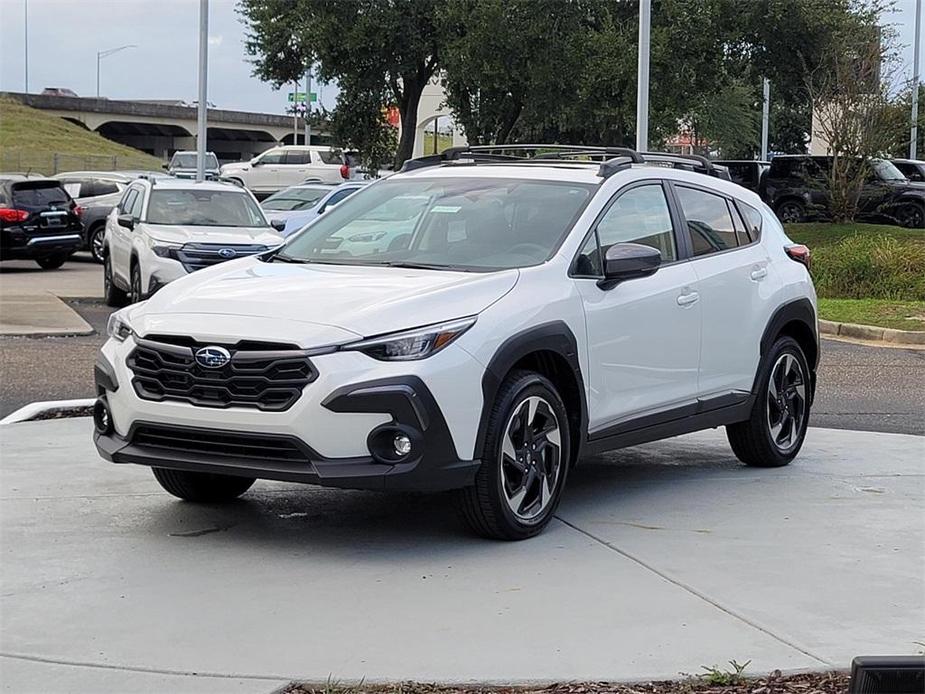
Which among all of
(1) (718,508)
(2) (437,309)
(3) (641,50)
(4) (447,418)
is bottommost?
(1) (718,508)

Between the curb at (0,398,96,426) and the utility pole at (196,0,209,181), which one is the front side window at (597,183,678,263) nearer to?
the curb at (0,398,96,426)

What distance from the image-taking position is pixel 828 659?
497 cm

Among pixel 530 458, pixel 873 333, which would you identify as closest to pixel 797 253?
pixel 530 458

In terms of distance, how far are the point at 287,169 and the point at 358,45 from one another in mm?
12345

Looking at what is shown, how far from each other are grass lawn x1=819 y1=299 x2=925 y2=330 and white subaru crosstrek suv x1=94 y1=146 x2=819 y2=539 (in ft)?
31.9

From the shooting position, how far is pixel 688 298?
781 cm

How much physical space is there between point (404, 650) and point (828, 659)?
1434mm

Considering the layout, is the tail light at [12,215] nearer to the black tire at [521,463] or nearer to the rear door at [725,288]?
the rear door at [725,288]

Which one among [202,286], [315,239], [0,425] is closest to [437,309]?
[202,286]

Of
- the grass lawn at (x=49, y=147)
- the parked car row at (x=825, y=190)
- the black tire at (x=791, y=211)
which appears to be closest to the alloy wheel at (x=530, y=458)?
the parked car row at (x=825, y=190)

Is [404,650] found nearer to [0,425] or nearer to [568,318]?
[568,318]

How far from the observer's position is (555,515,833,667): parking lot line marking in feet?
16.7

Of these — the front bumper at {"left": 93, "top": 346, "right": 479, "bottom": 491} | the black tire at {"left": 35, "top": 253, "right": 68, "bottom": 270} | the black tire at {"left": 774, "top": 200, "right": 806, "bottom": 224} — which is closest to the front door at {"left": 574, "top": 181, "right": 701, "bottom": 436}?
the front bumper at {"left": 93, "top": 346, "right": 479, "bottom": 491}

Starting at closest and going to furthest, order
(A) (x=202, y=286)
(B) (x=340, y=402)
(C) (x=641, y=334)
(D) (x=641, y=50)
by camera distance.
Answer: (B) (x=340, y=402)
(A) (x=202, y=286)
(C) (x=641, y=334)
(D) (x=641, y=50)
